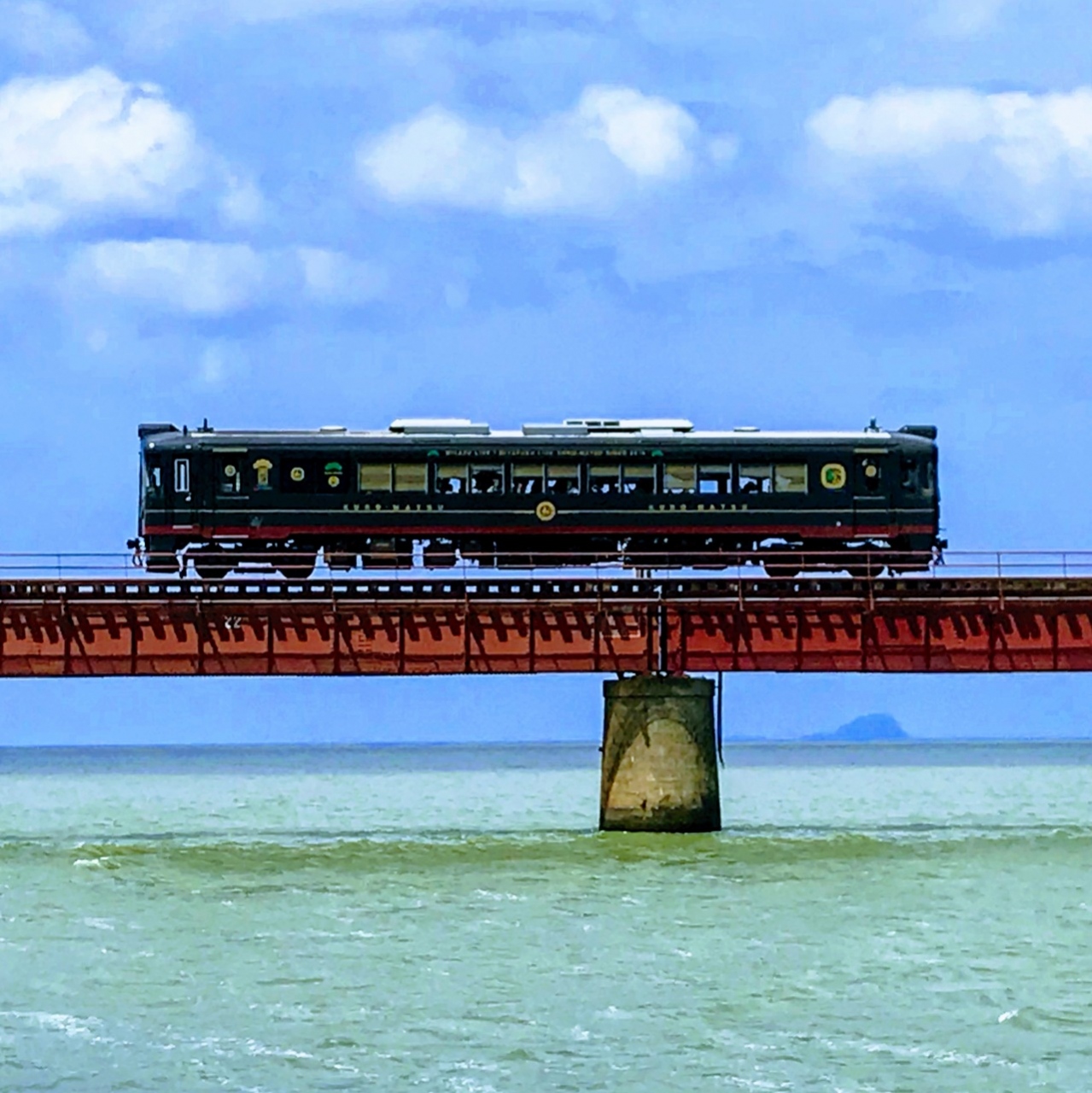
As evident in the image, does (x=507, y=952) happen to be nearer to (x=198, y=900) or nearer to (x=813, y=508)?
(x=198, y=900)

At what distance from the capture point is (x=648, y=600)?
177 feet

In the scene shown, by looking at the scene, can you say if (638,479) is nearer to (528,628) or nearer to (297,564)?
(528,628)

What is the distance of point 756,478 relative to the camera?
58.7 metres

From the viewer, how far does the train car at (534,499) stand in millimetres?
58000

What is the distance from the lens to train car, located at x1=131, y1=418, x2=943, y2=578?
5800cm

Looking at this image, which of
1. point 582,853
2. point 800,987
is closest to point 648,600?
point 582,853

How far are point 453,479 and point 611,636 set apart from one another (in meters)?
6.57

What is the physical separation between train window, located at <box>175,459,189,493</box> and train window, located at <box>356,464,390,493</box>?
13.5 ft

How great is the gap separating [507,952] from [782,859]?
1568 cm

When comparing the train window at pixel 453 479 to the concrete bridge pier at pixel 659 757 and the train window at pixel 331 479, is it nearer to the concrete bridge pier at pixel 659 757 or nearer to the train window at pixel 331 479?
the train window at pixel 331 479

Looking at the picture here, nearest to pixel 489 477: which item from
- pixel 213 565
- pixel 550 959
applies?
pixel 213 565

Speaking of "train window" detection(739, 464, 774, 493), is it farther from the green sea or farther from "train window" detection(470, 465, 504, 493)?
the green sea

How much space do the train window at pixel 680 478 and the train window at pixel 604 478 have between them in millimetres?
1166

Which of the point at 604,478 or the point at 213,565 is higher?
the point at 604,478
